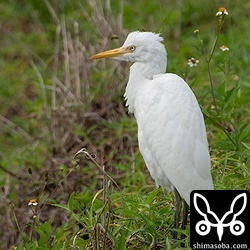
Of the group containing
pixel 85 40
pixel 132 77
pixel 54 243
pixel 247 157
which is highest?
pixel 85 40

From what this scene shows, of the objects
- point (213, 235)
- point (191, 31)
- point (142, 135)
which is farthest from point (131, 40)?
point (191, 31)

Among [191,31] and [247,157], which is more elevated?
[191,31]

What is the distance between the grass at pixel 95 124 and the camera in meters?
3.66

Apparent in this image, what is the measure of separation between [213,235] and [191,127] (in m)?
0.48

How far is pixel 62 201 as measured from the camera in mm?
4621

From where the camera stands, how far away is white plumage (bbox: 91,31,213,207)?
3.28 m

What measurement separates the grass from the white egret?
0.23 meters

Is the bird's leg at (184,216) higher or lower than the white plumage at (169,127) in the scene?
lower

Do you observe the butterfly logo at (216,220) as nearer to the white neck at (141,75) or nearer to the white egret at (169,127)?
the white egret at (169,127)

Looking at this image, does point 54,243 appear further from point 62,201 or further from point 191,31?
point 191,31

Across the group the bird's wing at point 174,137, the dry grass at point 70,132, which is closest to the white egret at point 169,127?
the bird's wing at point 174,137

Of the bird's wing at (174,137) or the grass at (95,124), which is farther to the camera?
the grass at (95,124)

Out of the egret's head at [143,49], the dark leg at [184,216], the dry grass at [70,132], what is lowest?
the dark leg at [184,216]

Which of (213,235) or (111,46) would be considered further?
(111,46)
